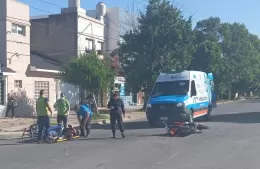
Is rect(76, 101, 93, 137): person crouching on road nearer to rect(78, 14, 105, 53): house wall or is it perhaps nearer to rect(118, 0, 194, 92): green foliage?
rect(118, 0, 194, 92): green foliage

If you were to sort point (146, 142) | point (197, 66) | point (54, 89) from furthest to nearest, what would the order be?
point (197, 66)
point (54, 89)
point (146, 142)

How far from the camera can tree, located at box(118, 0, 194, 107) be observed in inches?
1364

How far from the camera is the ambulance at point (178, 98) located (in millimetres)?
19156

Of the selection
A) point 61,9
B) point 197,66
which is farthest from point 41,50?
point 197,66

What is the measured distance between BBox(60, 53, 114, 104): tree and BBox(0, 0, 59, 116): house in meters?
2.91

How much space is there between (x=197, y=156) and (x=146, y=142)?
319cm

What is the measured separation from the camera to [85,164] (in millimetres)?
10180

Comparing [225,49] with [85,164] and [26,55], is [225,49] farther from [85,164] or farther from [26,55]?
[85,164]

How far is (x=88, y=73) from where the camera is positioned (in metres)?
26.8

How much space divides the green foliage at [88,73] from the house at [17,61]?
9.53 ft

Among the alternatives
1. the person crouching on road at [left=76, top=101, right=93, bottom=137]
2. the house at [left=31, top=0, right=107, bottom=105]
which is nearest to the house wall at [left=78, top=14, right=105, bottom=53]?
the house at [left=31, top=0, right=107, bottom=105]

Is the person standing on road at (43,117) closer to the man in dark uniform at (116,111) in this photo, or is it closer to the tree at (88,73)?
the man in dark uniform at (116,111)

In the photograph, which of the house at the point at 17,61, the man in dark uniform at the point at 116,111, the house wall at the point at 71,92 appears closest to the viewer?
the man in dark uniform at the point at 116,111

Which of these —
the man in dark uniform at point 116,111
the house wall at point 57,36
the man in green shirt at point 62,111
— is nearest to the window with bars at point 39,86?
the house wall at point 57,36
